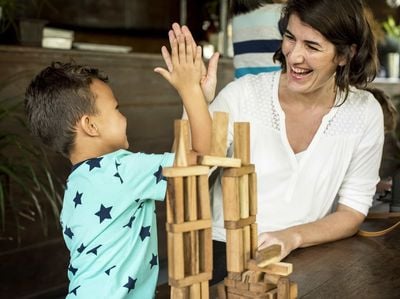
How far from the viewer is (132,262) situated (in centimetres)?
133

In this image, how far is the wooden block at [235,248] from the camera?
99cm

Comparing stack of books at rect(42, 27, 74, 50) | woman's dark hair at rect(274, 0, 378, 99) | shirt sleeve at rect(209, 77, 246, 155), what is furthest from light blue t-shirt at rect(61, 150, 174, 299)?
stack of books at rect(42, 27, 74, 50)

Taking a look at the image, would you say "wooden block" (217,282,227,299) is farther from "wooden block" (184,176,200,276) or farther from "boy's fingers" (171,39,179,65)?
"boy's fingers" (171,39,179,65)

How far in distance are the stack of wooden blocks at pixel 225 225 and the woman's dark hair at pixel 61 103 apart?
505mm

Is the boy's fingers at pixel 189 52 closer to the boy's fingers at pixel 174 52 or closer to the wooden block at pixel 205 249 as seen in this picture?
the boy's fingers at pixel 174 52

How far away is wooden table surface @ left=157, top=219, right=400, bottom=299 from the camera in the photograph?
1288mm

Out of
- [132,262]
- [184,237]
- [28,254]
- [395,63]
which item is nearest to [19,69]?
[28,254]

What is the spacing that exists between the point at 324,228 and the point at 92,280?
25.1 inches

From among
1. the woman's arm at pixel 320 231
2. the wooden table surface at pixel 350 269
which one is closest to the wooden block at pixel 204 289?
the wooden table surface at pixel 350 269

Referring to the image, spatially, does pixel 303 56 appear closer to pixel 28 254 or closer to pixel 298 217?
pixel 298 217

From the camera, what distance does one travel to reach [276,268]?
3.31 ft

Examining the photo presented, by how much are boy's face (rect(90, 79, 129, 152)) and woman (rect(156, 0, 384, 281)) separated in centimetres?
42

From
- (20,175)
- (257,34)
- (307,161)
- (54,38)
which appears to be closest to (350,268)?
(307,161)

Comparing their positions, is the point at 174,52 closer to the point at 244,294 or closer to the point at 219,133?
the point at 219,133
